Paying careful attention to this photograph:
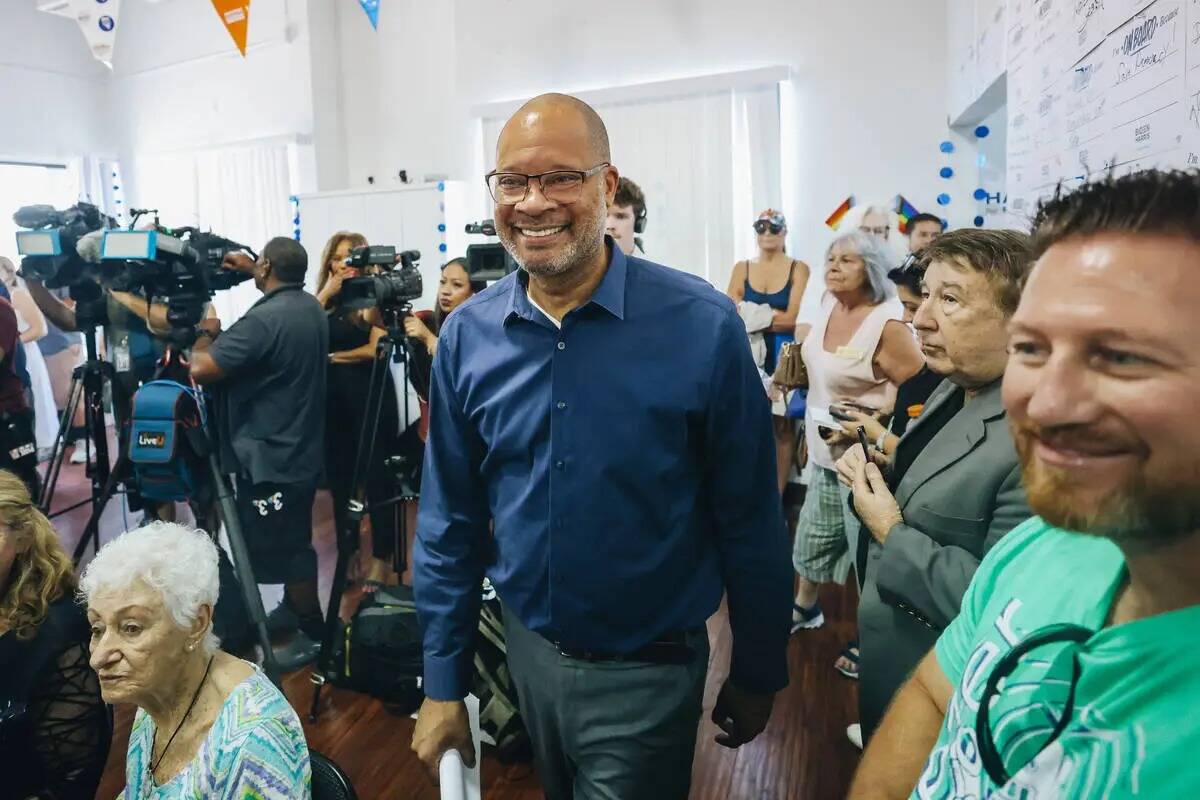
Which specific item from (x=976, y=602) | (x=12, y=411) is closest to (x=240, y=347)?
(x=12, y=411)

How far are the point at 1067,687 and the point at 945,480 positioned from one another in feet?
2.37

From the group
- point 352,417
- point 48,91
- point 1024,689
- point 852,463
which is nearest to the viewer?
point 1024,689

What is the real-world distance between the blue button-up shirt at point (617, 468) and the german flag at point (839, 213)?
395cm

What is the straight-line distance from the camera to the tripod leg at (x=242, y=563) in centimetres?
228

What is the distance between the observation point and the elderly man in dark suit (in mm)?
1198

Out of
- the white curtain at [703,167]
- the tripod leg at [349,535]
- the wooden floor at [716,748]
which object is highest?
the white curtain at [703,167]

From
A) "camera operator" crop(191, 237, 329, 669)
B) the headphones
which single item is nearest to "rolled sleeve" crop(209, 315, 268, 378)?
"camera operator" crop(191, 237, 329, 669)

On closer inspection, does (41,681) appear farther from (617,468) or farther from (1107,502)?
(1107,502)

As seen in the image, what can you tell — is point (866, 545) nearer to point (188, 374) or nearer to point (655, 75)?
point (188, 374)

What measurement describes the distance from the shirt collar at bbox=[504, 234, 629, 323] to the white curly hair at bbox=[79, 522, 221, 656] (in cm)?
75

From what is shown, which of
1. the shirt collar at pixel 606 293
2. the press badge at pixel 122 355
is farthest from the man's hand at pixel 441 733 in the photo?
the press badge at pixel 122 355

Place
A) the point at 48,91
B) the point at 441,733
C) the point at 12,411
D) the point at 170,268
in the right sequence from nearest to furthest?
the point at 441,733 → the point at 170,268 → the point at 12,411 → the point at 48,91

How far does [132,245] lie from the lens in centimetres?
225

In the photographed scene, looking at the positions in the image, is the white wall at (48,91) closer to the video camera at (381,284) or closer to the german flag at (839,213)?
the video camera at (381,284)
